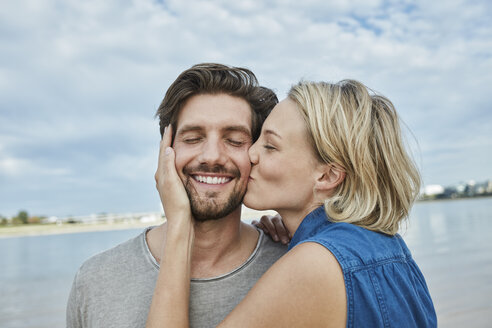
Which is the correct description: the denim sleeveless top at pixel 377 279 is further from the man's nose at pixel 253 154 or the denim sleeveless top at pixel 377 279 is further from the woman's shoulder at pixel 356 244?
→ the man's nose at pixel 253 154

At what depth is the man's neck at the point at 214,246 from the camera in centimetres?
267

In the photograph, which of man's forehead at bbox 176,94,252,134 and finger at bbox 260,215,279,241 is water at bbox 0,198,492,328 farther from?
man's forehead at bbox 176,94,252,134

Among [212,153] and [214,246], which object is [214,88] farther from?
[214,246]

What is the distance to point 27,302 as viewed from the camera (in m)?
10.5

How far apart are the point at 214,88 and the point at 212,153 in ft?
1.82

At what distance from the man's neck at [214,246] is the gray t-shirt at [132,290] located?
82mm

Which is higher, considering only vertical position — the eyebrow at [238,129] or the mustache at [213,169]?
the eyebrow at [238,129]

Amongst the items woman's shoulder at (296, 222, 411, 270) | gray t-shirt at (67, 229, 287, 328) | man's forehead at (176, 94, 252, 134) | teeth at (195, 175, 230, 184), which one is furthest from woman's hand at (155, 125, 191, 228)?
woman's shoulder at (296, 222, 411, 270)

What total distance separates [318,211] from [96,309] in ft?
4.64

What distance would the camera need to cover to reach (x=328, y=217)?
214 cm

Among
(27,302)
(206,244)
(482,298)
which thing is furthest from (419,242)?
(206,244)

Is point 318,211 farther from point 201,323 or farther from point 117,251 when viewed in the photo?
point 117,251

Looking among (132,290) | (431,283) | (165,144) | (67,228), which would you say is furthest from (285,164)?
(67,228)

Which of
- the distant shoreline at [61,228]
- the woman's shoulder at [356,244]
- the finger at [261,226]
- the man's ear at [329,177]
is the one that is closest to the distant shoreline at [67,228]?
the distant shoreline at [61,228]
